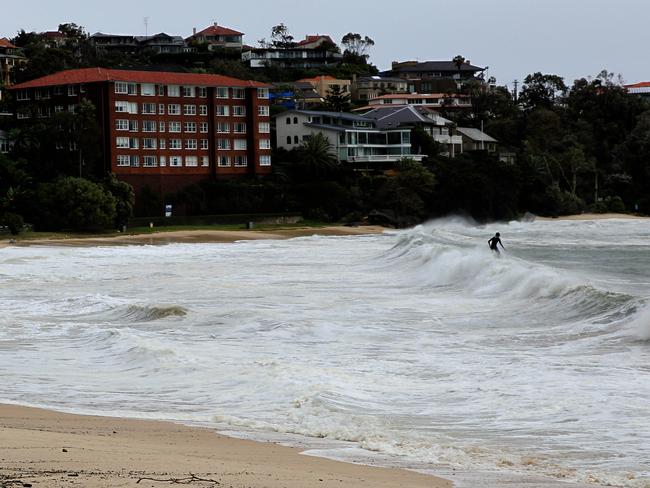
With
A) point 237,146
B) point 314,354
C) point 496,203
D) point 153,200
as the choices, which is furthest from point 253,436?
point 496,203

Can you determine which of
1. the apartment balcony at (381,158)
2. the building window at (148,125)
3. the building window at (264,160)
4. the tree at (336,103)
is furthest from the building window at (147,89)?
the tree at (336,103)

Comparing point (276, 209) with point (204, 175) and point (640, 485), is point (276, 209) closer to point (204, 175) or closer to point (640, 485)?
point (204, 175)

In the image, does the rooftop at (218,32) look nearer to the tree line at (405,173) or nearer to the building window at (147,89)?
the tree line at (405,173)

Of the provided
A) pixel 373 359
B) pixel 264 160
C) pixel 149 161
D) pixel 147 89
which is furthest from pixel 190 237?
pixel 373 359

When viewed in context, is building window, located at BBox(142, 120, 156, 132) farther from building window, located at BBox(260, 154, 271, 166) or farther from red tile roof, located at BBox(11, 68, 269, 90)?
building window, located at BBox(260, 154, 271, 166)

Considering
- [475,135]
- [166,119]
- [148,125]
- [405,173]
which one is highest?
[475,135]

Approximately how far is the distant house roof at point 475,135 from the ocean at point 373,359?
7826cm

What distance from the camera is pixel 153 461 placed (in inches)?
426

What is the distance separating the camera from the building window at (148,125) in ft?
285

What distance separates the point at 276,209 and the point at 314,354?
68.5 meters

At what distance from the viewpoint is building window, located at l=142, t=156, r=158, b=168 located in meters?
86.4

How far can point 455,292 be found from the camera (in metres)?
34.1

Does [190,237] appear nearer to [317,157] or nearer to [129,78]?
[129,78]

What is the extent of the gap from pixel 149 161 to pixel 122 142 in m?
2.75
